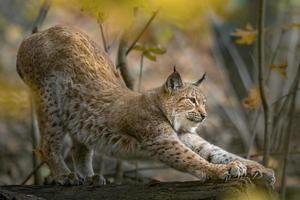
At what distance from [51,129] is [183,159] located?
4.65 ft

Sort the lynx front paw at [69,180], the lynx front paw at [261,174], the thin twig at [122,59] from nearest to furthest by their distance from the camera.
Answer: the lynx front paw at [261,174] < the lynx front paw at [69,180] < the thin twig at [122,59]

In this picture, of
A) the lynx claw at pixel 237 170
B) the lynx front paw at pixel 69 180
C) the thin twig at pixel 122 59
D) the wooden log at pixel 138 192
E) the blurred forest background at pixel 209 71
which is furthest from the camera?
the blurred forest background at pixel 209 71

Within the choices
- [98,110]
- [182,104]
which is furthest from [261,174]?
[98,110]

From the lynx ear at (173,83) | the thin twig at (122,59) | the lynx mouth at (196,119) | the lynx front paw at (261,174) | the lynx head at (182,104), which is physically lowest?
the lynx front paw at (261,174)

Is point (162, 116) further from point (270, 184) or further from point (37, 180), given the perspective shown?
point (37, 180)

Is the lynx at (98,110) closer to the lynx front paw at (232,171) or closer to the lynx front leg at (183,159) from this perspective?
the lynx front leg at (183,159)

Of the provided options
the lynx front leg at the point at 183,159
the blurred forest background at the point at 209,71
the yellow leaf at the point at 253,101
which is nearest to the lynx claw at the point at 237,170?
the lynx front leg at the point at 183,159

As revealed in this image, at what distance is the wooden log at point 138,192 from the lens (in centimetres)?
538

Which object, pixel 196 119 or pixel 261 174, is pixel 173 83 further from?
pixel 261 174

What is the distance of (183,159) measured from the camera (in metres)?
6.23

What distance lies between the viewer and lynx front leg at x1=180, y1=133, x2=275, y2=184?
5883mm

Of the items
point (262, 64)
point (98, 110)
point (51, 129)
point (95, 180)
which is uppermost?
point (262, 64)

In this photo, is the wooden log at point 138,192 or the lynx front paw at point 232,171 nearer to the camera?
the wooden log at point 138,192

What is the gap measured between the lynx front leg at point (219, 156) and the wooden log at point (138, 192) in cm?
38
